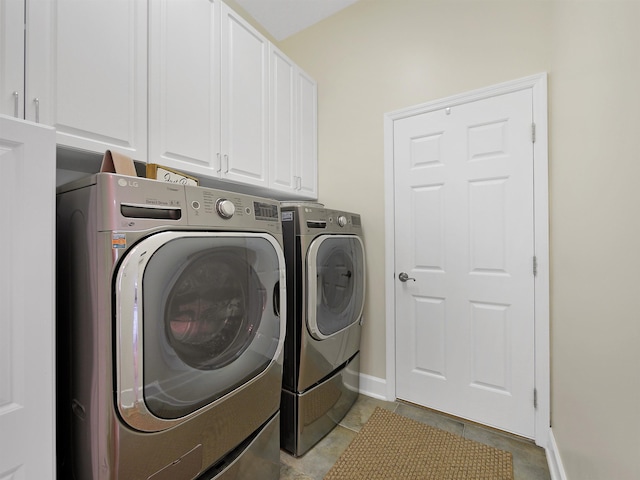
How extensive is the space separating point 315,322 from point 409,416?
1.00 m

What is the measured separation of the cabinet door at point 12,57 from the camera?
3.13ft

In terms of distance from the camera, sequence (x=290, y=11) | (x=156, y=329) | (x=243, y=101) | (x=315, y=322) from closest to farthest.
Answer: (x=156, y=329), (x=315, y=322), (x=243, y=101), (x=290, y=11)

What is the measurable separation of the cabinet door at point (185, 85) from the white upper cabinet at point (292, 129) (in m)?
0.47

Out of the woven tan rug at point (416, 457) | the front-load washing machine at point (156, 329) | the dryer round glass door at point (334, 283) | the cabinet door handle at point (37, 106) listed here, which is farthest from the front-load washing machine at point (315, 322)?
the cabinet door handle at point (37, 106)

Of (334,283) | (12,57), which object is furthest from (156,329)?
(334,283)

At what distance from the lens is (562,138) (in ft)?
4.80

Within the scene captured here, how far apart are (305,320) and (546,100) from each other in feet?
5.97

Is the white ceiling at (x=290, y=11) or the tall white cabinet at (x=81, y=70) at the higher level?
the white ceiling at (x=290, y=11)

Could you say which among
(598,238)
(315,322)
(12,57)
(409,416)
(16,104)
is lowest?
(409,416)

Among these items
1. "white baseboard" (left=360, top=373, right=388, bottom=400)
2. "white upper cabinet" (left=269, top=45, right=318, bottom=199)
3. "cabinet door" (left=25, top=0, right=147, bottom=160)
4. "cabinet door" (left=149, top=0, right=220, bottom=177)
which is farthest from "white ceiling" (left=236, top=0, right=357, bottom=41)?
"white baseboard" (left=360, top=373, right=388, bottom=400)

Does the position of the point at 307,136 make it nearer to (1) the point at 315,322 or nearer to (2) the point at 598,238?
Result: (1) the point at 315,322

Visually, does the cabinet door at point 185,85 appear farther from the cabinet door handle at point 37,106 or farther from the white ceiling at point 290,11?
the white ceiling at point 290,11

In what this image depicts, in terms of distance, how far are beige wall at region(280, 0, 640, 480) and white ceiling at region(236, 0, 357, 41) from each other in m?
0.07

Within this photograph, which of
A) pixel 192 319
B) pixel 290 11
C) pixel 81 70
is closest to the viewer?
pixel 192 319
